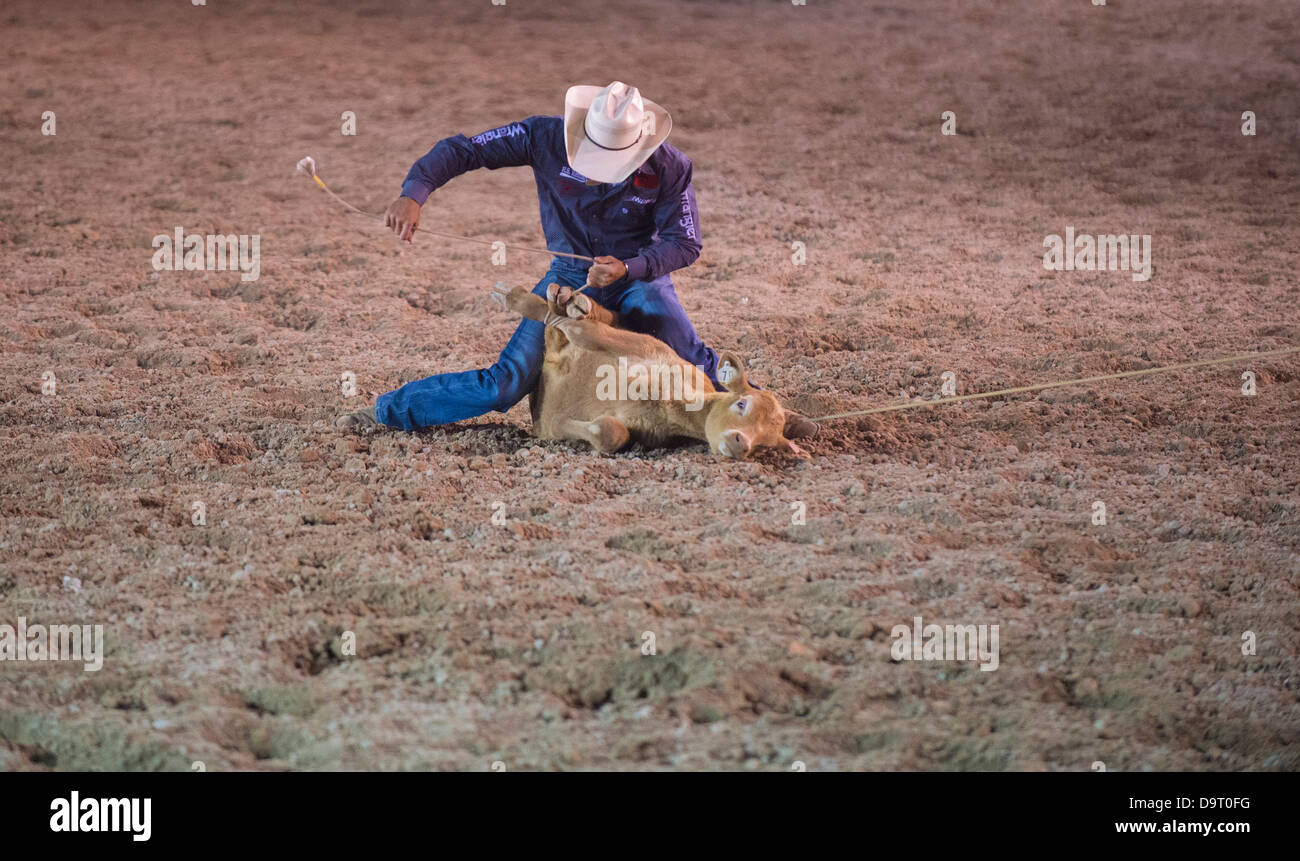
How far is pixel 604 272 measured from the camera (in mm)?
3869

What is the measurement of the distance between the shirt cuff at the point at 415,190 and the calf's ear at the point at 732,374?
3.67 feet

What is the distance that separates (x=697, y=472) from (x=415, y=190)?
1.31 m

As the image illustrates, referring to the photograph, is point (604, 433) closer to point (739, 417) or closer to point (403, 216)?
point (739, 417)

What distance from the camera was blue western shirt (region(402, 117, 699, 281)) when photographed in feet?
13.1

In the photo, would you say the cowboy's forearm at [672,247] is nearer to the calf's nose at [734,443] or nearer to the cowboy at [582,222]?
the cowboy at [582,222]

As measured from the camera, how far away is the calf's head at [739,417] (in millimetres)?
3787

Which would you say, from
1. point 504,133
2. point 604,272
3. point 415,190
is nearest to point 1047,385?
point 604,272

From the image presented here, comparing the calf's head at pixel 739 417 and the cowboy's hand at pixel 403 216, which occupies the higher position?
the cowboy's hand at pixel 403 216

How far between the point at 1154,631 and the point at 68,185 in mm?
6505

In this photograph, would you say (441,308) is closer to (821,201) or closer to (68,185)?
(821,201)

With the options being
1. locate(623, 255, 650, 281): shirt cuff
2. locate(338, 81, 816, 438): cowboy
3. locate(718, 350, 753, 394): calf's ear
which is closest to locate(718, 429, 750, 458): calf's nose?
locate(718, 350, 753, 394): calf's ear

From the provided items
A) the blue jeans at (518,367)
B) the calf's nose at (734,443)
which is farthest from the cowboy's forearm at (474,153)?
the calf's nose at (734,443)

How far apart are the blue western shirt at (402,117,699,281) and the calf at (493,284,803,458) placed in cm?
25

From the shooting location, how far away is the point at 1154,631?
299cm
